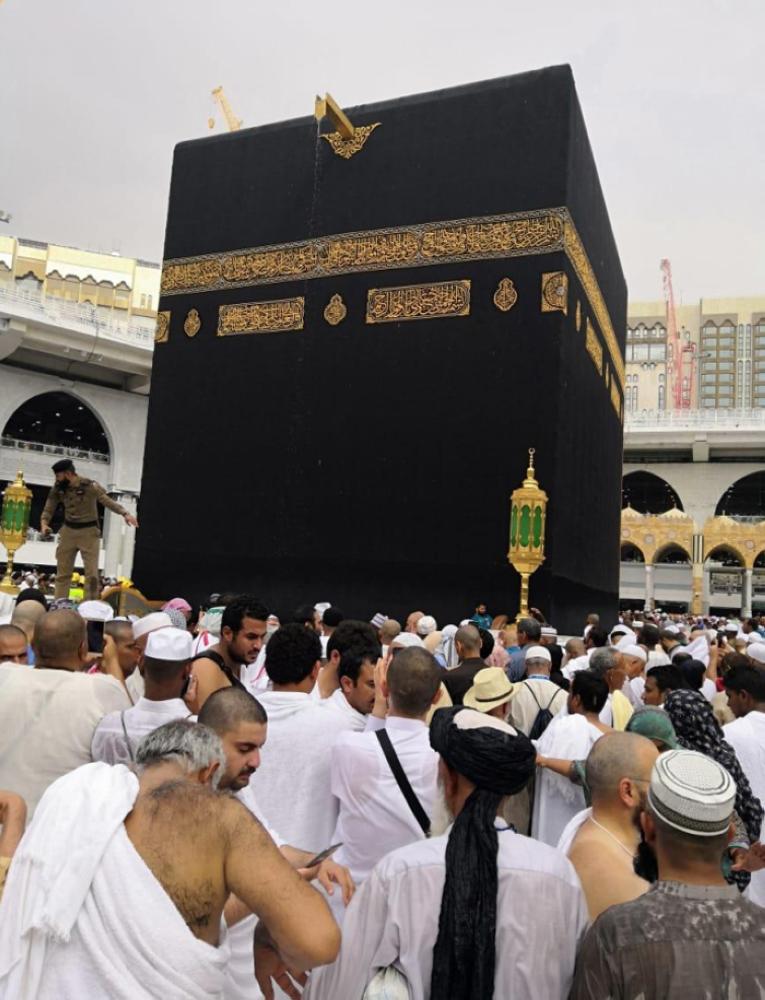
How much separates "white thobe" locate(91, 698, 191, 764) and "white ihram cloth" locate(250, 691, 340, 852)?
0.23 metres

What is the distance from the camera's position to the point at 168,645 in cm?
207

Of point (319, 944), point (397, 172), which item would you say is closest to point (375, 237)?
point (397, 172)

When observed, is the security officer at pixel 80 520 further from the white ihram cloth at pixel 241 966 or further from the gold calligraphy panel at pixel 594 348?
the gold calligraphy panel at pixel 594 348

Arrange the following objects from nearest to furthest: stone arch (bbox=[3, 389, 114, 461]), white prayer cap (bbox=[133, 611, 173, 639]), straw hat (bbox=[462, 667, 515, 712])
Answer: straw hat (bbox=[462, 667, 515, 712]) → white prayer cap (bbox=[133, 611, 173, 639]) → stone arch (bbox=[3, 389, 114, 461])

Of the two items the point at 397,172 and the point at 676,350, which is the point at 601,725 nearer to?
the point at 397,172

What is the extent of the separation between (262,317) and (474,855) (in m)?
10.0

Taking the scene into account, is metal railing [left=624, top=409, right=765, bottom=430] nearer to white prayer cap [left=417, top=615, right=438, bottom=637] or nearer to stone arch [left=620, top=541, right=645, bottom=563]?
stone arch [left=620, top=541, right=645, bottom=563]

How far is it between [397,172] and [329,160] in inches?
36.6

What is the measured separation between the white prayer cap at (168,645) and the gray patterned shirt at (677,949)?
3.89 feet

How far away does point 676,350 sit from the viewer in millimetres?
52188

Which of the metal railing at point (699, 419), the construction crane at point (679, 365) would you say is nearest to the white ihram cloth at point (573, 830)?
the metal railing at point (699, 419)

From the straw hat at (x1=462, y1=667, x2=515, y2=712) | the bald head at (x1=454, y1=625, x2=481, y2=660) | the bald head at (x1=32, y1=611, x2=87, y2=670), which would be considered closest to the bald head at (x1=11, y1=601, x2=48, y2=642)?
the bald head at (x1=32, y1=611, x2=87, y2=670)

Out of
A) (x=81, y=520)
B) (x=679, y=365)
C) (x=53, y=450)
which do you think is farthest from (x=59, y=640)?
(x=679, y=365)

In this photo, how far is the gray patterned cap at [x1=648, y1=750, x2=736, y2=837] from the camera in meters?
1.17
